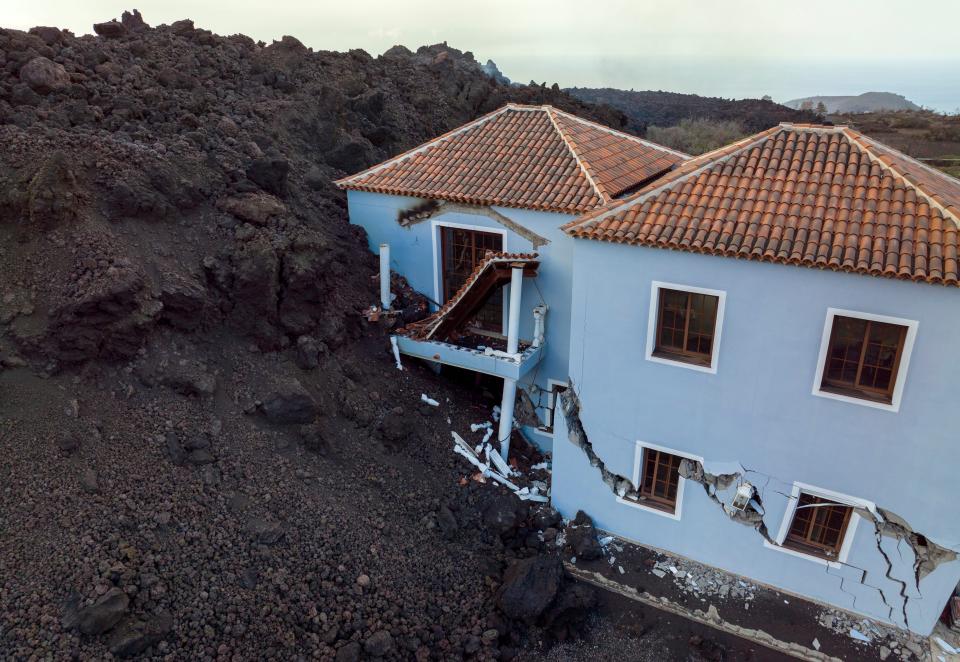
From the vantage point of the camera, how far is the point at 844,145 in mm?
11008

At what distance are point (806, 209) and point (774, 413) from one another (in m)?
3.26

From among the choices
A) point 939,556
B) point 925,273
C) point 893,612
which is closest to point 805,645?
point 893,612

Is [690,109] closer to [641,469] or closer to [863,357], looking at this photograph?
[641,469]

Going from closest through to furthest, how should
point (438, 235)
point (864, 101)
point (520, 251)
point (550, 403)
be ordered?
point (520, 251), point (550, 403), point (438, 235), point (864, 101)

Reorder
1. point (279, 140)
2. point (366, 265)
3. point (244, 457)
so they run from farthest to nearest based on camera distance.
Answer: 1. point (279, 140)
2. point (366, 265)
3. point (244, 457)

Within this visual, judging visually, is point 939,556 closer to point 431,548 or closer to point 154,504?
point 431,548

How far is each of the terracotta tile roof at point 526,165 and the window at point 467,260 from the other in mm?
909

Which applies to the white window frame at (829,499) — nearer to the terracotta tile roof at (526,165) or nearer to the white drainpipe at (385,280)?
the terracotta tile roof at (526,165)

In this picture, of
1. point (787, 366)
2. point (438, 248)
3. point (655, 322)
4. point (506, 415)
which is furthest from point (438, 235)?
point (787, 366)

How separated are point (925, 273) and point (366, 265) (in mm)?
11837

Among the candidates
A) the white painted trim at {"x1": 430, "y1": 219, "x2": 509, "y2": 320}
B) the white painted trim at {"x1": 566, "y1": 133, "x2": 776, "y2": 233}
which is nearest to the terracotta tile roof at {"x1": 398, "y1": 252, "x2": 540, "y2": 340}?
the white painted trim at {"x1": 430, "y1": 219, "x2": 509, "y2": 320}

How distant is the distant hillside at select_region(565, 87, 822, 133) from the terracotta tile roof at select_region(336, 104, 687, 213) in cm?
2665

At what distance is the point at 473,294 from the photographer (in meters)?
14.1

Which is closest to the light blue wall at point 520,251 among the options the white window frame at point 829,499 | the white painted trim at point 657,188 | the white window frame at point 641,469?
the white painted trim at point 657,188
